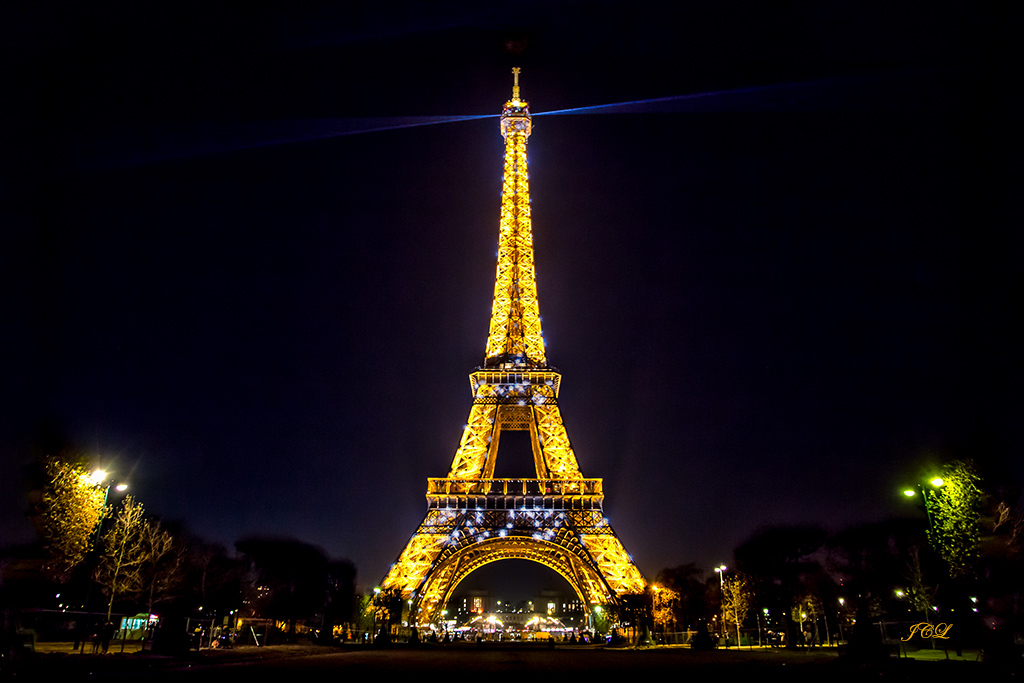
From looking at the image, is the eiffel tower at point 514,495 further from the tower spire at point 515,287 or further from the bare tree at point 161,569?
the bare tree at point 161,569

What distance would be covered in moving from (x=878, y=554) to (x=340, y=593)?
50102 millimetres

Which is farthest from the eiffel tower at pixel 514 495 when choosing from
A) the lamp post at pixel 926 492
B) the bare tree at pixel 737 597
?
the lamp post at pixel 926 492

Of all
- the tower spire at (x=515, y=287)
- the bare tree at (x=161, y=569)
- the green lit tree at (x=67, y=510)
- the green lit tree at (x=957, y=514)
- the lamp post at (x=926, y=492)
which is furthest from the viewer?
the tower spire at (x=515, y=287)

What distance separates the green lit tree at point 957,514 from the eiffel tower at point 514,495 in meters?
18.9

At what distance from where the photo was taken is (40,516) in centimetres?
2492

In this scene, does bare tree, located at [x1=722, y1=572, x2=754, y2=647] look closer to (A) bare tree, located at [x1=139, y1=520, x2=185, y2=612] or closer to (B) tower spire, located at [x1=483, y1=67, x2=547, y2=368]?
(B) tower spire, located at [x1=483, y1=67, x2=547, y2=368]

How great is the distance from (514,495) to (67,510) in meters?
27.4

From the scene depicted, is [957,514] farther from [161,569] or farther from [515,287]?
[161,569]

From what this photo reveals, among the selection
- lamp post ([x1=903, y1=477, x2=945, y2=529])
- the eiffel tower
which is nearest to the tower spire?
the eiffel tower

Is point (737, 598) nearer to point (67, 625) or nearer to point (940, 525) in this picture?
point (940, 525)

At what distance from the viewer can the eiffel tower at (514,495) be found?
45.3 metres

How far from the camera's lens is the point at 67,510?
90.4ft

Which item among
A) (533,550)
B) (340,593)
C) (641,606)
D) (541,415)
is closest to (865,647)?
(641,606)

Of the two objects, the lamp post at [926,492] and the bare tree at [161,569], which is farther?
the bare tree at [161,569]
